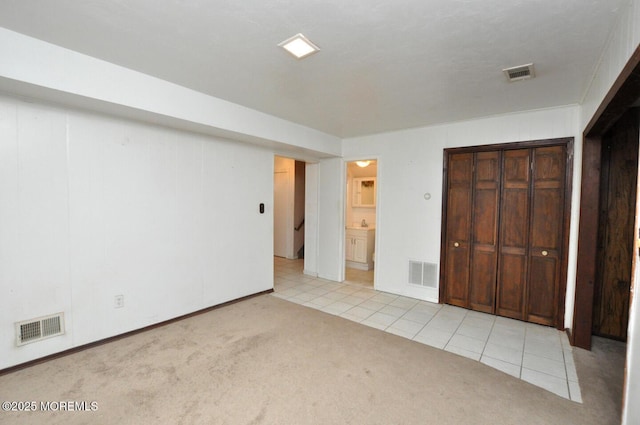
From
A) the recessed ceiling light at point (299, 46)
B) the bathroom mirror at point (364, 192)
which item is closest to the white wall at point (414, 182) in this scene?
the bathroom mirror at point (364, 192)

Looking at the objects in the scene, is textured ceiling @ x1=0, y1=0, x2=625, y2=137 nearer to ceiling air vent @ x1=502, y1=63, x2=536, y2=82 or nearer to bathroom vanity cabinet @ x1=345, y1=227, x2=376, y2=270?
ceiling air vent @ x1=502, y1=63, x2=536, y2=82

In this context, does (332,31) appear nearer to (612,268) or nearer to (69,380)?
(69,380)

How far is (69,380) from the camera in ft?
7.20

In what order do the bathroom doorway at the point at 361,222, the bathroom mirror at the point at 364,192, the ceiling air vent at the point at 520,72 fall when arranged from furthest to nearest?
the bathroom mirror at the point at 364,192, the bathroom doorway at the point at 361,222, the ceiling air vent at the point at 520,72

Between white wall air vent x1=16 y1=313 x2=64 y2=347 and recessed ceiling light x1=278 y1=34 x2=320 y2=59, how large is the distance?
2.98m

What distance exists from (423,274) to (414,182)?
1363mm

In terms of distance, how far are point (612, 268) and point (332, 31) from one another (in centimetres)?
365

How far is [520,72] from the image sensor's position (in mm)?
2377

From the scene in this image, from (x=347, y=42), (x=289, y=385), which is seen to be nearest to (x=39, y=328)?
(x=289, y=385)

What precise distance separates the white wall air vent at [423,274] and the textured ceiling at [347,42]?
226cm

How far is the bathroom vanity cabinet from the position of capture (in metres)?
5.91

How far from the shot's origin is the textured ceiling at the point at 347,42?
1.64 meters

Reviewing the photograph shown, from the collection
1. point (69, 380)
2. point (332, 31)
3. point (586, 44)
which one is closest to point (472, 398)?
point (586, 44)

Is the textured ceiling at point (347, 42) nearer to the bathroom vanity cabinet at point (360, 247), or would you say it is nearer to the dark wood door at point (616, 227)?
the dark wood door at point (616, 227)
